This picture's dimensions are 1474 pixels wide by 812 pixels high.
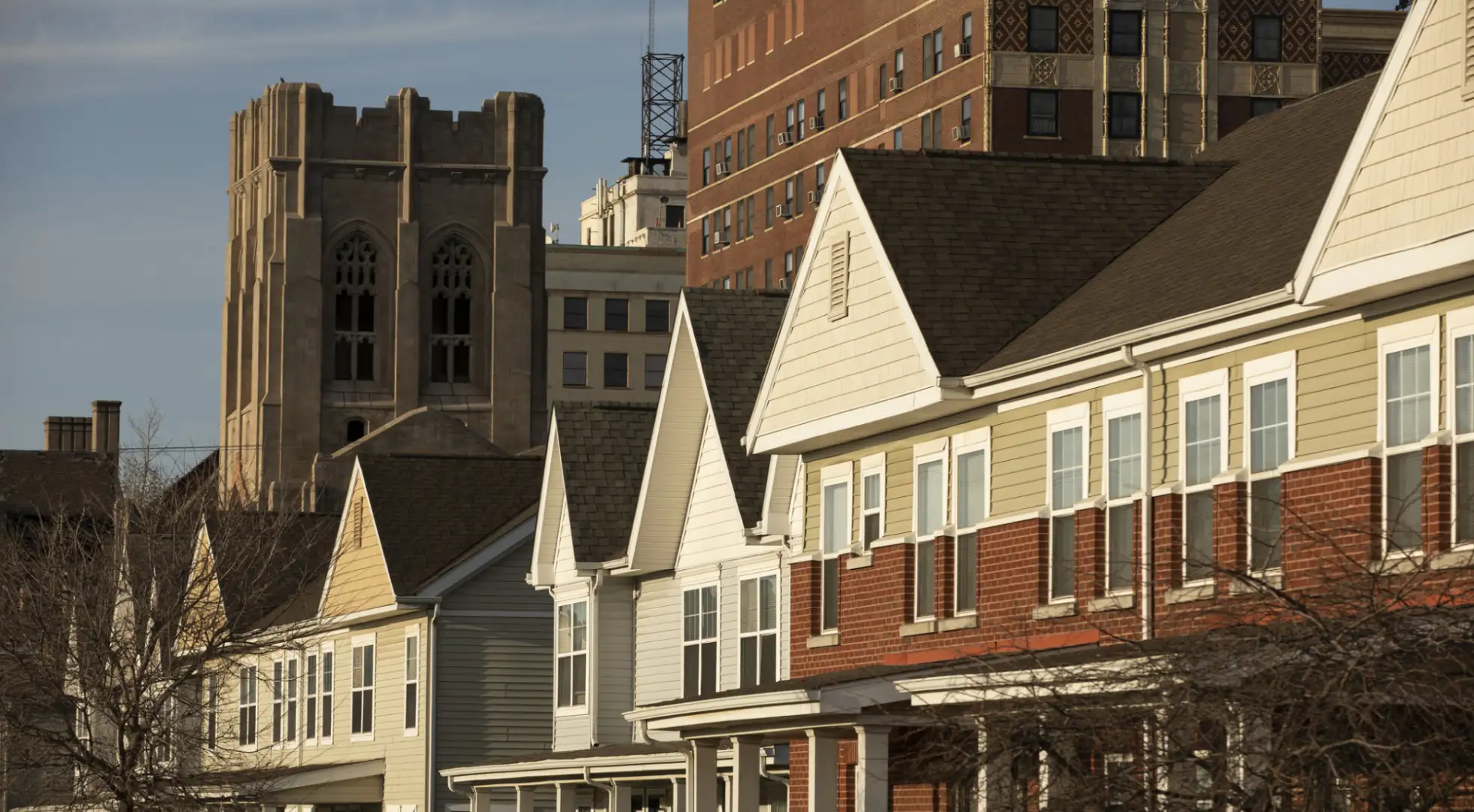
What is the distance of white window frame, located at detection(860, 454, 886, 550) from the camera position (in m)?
29.4

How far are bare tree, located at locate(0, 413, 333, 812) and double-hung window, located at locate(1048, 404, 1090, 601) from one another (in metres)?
21.9

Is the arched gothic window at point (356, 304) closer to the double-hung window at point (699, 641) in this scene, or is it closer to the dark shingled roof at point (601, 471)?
the dark shingled roof at point (601, 471)

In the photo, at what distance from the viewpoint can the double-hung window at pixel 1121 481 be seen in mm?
24562

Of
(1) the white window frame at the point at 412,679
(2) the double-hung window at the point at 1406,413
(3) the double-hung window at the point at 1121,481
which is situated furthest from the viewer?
(1) the white window frame at the point at 412,679

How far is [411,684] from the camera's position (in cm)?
4784

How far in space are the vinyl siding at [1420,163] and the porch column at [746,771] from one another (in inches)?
404

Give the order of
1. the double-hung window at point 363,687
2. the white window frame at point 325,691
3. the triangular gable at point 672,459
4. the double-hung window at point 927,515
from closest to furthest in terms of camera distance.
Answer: the double-hung window at point 927,515 < the triangular gable at point 672,459 < the double-hung window at point 363,687 < the white window frame at point 325,691

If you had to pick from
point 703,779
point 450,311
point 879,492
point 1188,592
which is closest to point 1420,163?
point 1188,592

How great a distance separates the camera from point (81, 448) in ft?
401

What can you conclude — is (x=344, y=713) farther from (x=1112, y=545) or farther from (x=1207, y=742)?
(x=1207, y=742)

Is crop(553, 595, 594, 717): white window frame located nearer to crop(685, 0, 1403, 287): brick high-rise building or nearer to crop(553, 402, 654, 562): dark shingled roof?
crop(553, 402, 654, 562): dark shingled roof

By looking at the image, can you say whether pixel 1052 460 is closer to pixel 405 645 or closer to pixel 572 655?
pixel 572 655

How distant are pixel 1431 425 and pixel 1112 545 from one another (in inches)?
203

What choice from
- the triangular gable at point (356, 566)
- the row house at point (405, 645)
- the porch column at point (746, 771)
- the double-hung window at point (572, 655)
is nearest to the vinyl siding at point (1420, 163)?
the porch column at point (746, 771)
